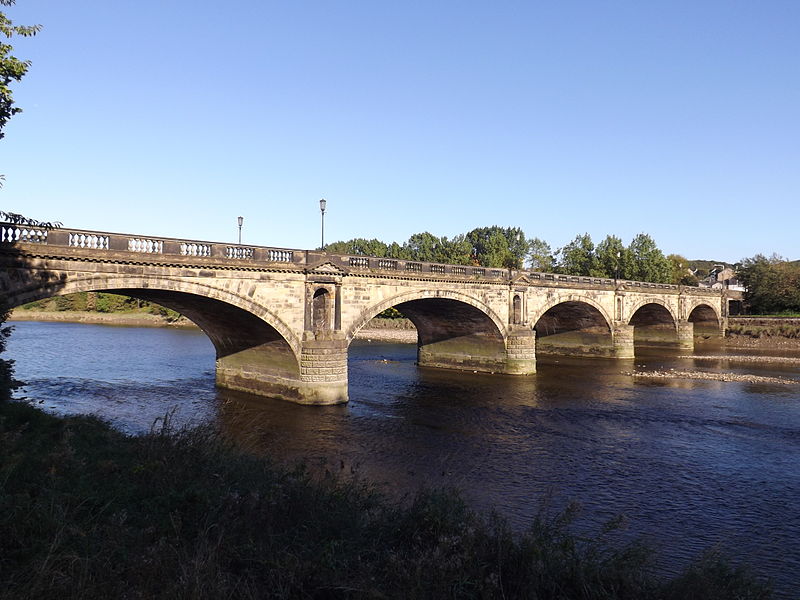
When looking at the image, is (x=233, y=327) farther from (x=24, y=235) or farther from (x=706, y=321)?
(x=706, y=321)

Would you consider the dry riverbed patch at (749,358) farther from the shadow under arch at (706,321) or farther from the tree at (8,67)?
the tree at (8,67)

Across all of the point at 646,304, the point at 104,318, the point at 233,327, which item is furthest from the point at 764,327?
the point at 104,318

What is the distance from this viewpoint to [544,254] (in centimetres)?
9906

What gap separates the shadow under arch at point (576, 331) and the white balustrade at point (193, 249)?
109ft

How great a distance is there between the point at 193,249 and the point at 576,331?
40.8 metres

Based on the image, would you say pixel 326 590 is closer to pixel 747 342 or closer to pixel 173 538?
pixel 173 538

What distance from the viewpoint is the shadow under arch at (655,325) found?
202 feet

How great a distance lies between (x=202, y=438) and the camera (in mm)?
11797

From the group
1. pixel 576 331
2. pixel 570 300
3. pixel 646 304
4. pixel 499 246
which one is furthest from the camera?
pixel 499 246

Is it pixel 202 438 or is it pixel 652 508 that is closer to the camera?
pixel 202 438

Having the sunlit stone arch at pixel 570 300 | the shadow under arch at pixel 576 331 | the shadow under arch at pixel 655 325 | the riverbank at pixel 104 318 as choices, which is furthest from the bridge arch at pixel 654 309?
the riverbank at pixel 104 318

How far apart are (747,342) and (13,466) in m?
75.0

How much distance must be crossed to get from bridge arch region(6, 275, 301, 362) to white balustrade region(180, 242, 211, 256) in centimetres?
122

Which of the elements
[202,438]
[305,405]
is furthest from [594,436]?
[202,438]
